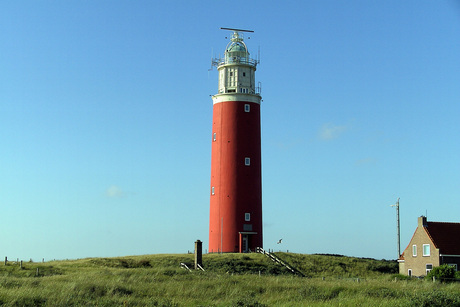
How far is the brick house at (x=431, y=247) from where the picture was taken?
164 ft

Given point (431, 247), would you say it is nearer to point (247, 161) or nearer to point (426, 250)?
point (426, 250)

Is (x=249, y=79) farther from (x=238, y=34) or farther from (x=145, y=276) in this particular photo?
(x=145, y=276)

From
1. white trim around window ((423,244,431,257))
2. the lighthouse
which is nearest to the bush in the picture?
white trim around window ((423,244,431,257))

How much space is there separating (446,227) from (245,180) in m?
16.5

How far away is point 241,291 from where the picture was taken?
30.9 metres

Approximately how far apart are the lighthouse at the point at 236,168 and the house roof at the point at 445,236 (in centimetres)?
1399

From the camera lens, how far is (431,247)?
1988 inches

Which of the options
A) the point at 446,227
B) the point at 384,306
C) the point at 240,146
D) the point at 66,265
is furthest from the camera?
the point at 240,146

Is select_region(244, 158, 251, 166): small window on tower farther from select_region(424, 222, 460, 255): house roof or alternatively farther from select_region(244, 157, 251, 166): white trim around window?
select_region(424, 222, 460, 255): house roof

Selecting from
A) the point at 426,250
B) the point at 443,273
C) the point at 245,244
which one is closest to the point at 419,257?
the point at 426,250

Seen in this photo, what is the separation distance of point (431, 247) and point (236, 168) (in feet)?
54.9

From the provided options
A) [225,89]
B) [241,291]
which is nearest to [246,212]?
[225,89]

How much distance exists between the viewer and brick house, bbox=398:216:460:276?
164 ft

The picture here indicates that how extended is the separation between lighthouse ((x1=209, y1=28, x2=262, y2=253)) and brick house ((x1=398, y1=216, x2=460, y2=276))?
12431 mm
